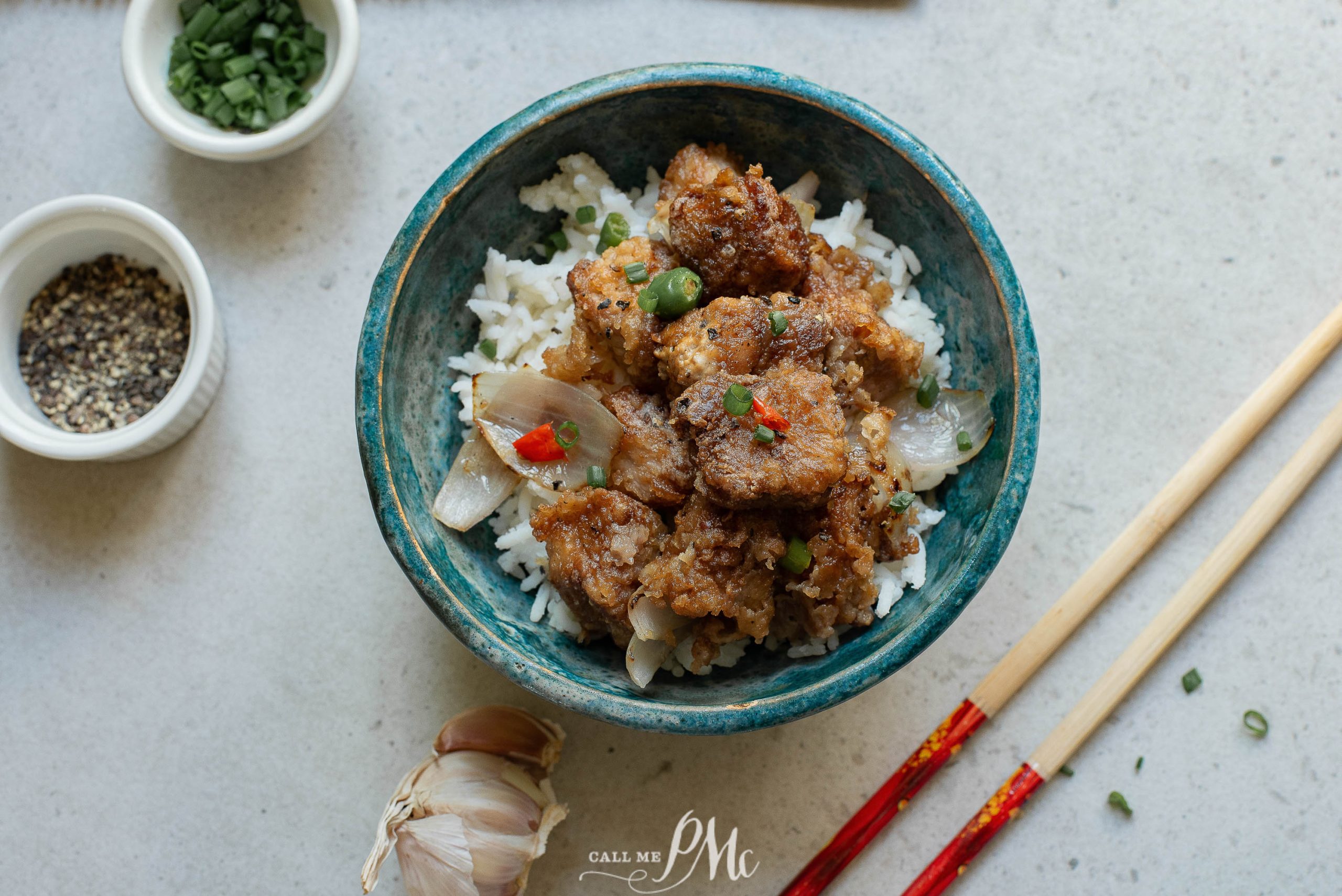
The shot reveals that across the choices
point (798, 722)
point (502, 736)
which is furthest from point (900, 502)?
point (502, 736)

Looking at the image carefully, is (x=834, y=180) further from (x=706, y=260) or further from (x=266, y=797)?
(x=266, y=797)

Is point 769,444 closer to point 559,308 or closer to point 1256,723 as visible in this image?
point 559,308

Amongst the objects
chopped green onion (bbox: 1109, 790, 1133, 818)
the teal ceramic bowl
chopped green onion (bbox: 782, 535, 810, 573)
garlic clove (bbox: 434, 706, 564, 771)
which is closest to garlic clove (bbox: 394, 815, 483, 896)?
garlic clove (bbox: 434, 706, 564, 771)

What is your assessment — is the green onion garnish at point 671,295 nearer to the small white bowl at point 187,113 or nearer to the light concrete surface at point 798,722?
the light concrete surface at point 798,722

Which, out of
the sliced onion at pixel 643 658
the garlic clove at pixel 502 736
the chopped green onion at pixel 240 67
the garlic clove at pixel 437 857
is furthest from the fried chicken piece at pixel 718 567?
the chopped green onion at pixel 240 67

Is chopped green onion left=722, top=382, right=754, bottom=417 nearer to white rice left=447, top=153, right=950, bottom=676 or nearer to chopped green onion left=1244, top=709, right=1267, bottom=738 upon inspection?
white rice left=447, top=153, right=950, bottom=676
